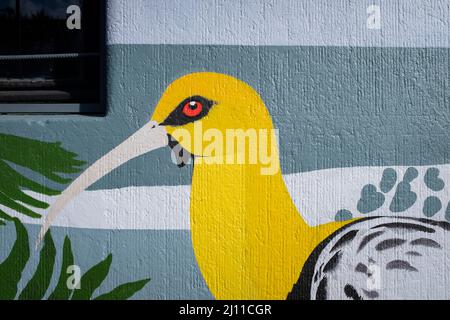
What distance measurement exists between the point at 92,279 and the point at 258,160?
1.24m

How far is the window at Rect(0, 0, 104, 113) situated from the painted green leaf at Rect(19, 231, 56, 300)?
85cm

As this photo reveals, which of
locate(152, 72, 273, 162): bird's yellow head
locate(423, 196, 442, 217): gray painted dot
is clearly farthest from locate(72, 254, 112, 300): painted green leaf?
locate(423, 196, 442, 217): gray painted dot

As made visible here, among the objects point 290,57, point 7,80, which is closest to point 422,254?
point 290,57

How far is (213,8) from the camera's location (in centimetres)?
287

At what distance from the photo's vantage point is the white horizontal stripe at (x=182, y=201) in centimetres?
281

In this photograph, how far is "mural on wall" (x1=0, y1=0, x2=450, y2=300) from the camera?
9.25ft

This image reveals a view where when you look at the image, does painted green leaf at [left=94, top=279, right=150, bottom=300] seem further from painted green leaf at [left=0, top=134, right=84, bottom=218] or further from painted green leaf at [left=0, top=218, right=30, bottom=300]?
painted green leaf at [left=0, top=134, right=84, bottom=218]

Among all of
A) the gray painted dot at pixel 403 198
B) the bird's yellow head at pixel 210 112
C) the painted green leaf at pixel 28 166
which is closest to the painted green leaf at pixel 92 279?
the painted green leaf at pixel 28 166

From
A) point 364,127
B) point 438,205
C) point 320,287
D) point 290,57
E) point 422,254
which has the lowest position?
point 320,287

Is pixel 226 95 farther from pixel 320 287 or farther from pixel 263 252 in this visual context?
pixel 320 287

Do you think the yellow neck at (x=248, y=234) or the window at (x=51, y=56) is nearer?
the yellow neck at (x=248, y=234)

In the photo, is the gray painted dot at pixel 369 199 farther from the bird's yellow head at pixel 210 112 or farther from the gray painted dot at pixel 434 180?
the bird's yellow head at pixel 210 112

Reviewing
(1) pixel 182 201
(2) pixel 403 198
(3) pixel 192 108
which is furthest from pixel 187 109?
(2) pixel 403 198
